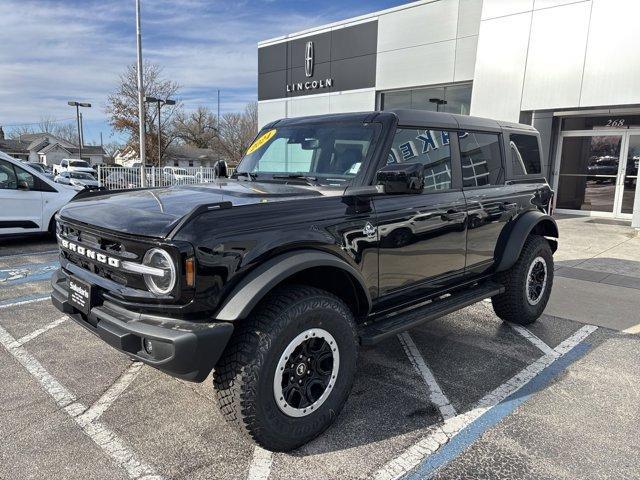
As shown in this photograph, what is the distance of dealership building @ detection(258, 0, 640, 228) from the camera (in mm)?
11316

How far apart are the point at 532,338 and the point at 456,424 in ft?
6.23

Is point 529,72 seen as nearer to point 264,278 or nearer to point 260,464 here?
point 264,278

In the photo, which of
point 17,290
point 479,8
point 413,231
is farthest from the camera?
point 479,8

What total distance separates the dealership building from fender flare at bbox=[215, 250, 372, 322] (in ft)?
37.7

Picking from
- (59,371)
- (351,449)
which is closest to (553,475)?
(351,449)

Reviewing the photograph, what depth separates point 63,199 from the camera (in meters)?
8.44

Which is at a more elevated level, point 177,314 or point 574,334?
point 177,314

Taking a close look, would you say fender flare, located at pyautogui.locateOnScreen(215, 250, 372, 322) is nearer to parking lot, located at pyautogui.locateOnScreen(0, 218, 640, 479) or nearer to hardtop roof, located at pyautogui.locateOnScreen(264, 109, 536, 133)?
parking lot, located at pyautogui.locateOnScreen(0, 218, 640, 479)

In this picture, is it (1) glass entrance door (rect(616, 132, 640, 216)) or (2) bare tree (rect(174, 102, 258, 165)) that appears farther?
(2) bare tree (rect(174, 102, 258, 165))

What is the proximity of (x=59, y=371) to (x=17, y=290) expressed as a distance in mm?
2604

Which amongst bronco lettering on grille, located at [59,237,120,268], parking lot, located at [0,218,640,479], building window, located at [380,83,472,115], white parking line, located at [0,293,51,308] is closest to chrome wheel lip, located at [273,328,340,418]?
parking lot, located at [0,218,640,479]

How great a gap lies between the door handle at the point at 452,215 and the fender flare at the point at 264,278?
49.7 inches

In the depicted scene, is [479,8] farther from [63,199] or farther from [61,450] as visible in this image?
[61,450]

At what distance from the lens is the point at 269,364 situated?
8.00 ft
